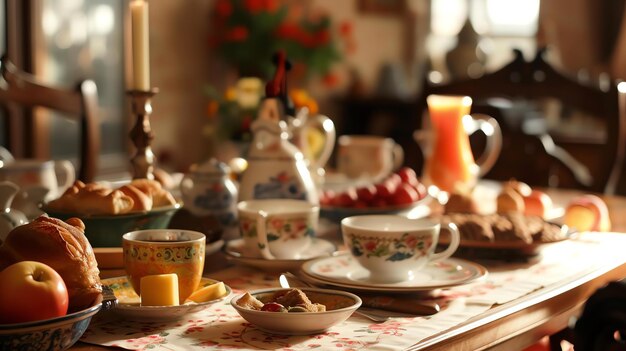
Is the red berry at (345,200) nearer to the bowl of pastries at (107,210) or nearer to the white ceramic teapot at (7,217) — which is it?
the bowl of pastries at (107,210)

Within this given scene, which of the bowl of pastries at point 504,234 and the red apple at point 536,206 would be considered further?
the red apple at point 536,206

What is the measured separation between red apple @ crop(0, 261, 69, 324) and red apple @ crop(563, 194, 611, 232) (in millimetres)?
1095

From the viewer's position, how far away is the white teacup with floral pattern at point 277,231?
4.29 ft

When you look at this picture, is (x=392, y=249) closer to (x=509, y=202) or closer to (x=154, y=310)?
(x=154, y=310)

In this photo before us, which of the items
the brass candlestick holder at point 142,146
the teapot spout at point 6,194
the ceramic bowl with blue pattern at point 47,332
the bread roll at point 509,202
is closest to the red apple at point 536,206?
the bread roll at point 509,202

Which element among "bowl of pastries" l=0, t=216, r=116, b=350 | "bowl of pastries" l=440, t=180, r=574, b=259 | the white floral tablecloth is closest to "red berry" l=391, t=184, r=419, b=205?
"bowl of pastries" l=440, t=180, r=574, b=259

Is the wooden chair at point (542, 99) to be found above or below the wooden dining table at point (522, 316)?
above

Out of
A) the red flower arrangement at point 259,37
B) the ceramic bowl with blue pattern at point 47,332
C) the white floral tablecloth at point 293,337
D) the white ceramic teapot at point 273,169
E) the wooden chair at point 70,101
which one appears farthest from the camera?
the red flower arrangement at point 259,37

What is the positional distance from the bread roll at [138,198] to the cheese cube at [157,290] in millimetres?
262

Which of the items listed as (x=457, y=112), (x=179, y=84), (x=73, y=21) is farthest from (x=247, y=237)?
(x=179, y=84)

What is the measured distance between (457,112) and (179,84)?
2.39m

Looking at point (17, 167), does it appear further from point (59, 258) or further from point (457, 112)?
point (457, 112)

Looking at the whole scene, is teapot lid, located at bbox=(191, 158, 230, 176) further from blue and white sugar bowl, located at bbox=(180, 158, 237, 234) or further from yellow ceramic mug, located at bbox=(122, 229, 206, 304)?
yellow ceramic mug, located at bbox=(122, 229, 206, 304)

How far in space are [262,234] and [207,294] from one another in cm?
21
